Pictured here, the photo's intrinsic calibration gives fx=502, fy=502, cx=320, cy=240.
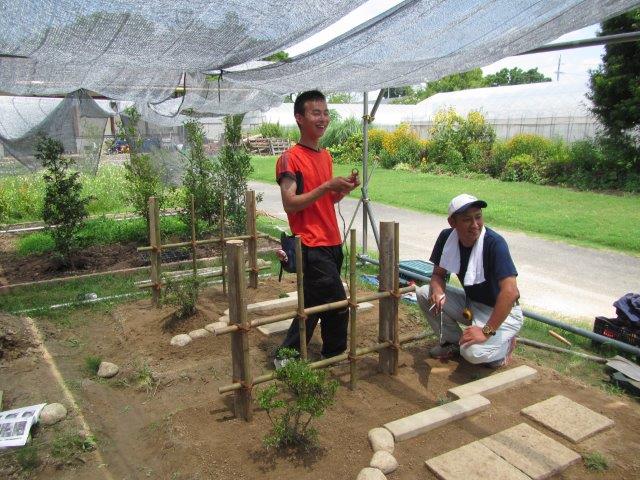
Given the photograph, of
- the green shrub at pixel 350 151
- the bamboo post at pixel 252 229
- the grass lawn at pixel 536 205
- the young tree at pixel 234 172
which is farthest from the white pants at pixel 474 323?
the green shrub at pixel 350 151

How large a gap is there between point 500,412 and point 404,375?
73cm

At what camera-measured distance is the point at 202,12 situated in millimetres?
2982

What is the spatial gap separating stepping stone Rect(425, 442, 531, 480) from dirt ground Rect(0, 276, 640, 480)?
0.29 ft

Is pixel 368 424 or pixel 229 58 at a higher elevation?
pixel 229 58

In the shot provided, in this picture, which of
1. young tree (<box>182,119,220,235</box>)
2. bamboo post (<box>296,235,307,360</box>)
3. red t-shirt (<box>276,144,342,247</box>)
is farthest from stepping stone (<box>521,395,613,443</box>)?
young tree (<box>182,119,220,235</box>)

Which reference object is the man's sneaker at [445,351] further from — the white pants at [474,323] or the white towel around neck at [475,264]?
the white towel around neck at [475,264]

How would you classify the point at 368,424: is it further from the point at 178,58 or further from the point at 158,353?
the point at 178,58

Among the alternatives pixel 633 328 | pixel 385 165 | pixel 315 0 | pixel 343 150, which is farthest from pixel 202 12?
pixel 343 150

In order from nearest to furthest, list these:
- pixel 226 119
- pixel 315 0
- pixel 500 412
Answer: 1. pixel 315 0
2. pixel 500 412
3. pixel 226 119

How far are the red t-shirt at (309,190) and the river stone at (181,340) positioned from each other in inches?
60.7

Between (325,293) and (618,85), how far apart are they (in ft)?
42.7

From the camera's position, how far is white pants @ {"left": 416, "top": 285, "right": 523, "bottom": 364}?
3.48 m

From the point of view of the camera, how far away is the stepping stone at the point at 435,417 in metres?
2.81

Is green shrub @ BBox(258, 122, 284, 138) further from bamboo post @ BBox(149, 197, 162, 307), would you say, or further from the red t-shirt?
the red t-shirt
